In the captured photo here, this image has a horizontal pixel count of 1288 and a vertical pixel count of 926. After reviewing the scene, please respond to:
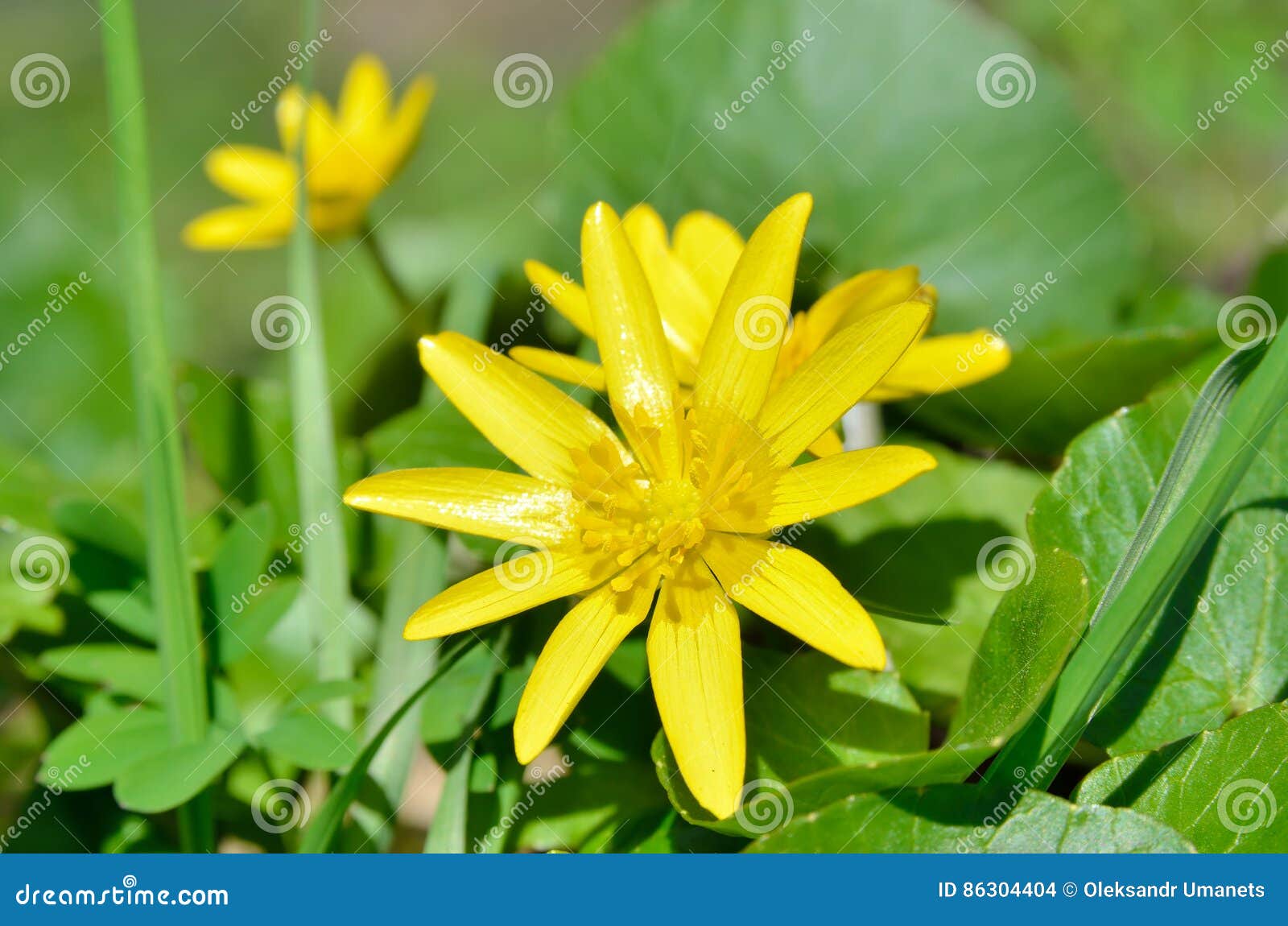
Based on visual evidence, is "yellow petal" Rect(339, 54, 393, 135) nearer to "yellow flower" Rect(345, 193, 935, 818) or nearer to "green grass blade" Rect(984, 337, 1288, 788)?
"yellow flower" Rect(345, 193, 935, 818)

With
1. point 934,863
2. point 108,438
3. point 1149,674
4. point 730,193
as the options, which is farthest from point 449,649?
point 108,438

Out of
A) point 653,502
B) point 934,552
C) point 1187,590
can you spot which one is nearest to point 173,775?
point 653,502

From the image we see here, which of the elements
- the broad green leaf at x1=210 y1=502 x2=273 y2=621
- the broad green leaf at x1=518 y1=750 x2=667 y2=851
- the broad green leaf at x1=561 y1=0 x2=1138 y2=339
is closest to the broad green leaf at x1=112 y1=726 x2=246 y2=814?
the broad green leaf at x1=210 y1=502 x2=273 y2=621

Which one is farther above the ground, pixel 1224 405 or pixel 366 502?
pixel 1224 405

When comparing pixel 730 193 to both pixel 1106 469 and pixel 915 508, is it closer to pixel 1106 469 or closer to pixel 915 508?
pixel 915 508

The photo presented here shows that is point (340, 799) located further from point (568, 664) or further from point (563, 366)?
point (563, 366)

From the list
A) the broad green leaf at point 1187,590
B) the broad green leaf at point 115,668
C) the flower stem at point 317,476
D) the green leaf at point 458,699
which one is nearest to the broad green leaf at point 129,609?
the broad green leaf at point 115,668
